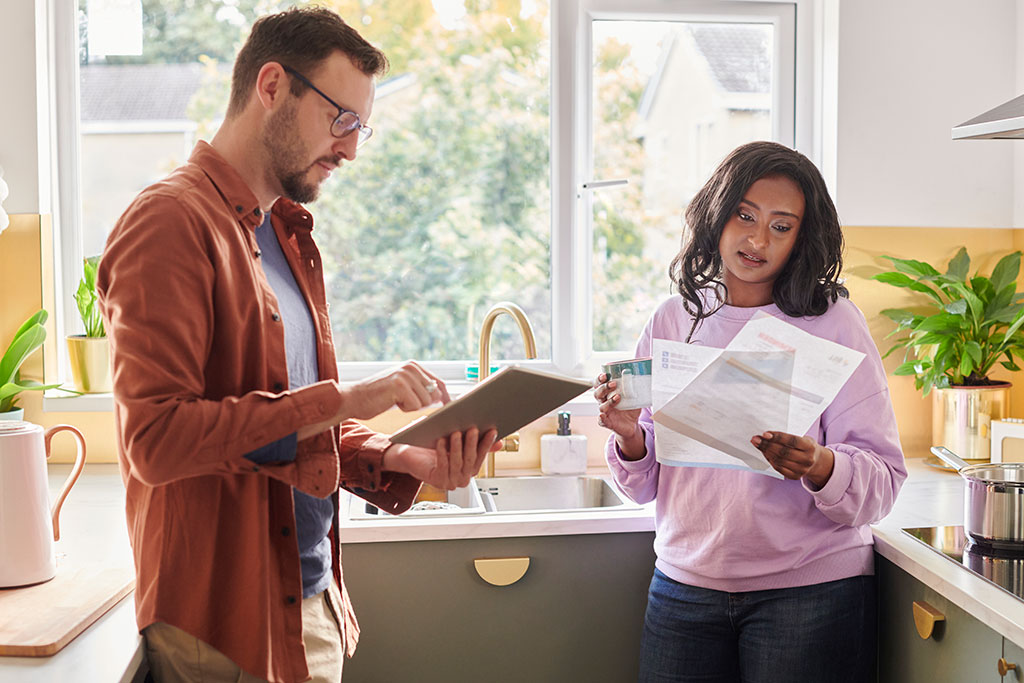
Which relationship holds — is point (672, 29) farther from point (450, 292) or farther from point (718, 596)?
point (718, 596)

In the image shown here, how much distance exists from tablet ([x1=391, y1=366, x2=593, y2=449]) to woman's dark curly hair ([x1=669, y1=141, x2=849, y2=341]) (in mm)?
478

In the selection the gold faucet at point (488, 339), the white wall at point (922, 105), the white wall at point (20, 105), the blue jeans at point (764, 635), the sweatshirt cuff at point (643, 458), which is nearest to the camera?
the blue jeans at point (764, 635)

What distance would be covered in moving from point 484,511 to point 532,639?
28 centimetres

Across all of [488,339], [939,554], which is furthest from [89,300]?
[939,554]

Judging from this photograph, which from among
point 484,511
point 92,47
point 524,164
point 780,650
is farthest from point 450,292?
point 780,650

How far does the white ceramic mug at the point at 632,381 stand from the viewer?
1642 mm

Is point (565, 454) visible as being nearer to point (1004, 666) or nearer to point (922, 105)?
point (1004, 666)

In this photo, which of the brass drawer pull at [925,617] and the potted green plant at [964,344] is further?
the potted green plant at [964,344]

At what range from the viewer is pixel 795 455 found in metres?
1.53

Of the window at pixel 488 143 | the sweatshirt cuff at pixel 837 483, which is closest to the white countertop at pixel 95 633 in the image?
the window at pixel 488 143

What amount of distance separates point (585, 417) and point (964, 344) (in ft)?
3.05

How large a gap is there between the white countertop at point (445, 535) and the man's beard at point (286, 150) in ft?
2.03

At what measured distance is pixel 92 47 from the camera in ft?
8.22

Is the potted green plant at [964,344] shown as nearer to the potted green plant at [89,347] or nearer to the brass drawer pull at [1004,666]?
the brass drawer pull at [1004,666]
